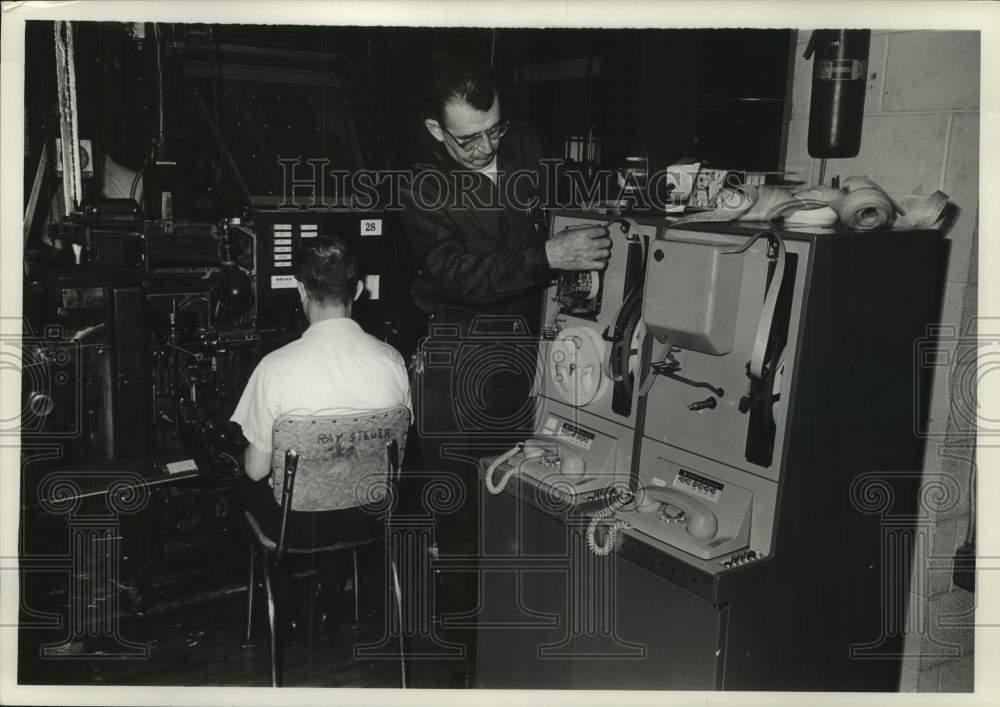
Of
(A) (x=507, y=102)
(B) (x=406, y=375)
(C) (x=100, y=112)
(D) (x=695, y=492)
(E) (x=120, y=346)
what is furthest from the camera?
(C) (x=100, y=112)

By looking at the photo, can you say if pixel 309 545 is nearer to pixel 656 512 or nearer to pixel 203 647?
pixel 203 647

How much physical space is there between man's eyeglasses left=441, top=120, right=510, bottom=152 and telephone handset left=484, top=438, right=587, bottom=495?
981mm

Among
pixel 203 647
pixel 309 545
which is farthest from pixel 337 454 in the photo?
pixel 203 647

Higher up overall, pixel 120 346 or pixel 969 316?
pixel 969 316

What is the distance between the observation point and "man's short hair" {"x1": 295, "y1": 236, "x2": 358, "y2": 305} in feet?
8.55

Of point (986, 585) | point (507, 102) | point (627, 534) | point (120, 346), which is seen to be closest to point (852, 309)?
point (627, 534)

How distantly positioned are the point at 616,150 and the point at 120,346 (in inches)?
77.5

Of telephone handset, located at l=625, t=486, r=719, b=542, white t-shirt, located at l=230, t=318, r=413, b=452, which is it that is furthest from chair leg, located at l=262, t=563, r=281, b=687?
telephone handset, located at l=625, t=486, r=719, b=542

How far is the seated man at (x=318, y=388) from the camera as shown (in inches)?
97.3

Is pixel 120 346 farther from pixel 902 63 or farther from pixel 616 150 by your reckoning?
pixel 902 63

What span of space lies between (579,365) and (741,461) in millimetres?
615

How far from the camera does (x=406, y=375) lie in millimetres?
2627

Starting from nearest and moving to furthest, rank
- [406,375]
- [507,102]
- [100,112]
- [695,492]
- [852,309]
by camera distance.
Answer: [852,309], [695,492], [406,375], [507,102], [100,112]

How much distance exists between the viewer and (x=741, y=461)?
6.68 ft
